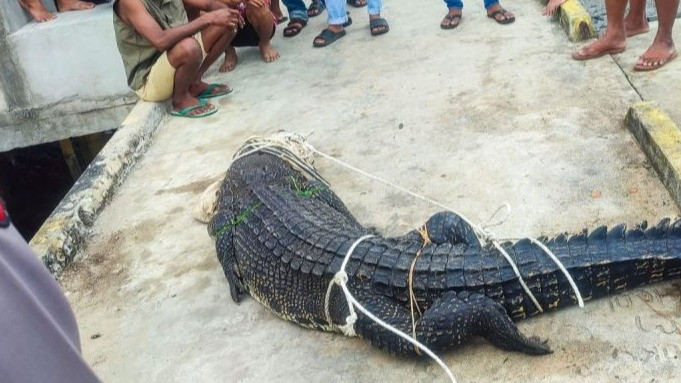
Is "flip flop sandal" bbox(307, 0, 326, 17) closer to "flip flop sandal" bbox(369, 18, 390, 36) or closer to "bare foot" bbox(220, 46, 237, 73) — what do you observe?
"flip flop sandal" bbox(369, 18, 390, 36)

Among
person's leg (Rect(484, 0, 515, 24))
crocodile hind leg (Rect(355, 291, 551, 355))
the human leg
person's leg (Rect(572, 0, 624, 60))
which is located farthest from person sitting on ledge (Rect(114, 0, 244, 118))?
crocodile hind leg (Rect(355, 291, 551, 355))

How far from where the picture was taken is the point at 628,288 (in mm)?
2543

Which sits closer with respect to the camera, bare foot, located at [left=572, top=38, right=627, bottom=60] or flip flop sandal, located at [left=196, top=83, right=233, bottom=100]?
bare foot, located at [left=572, top=38, right=627, bottom=60]

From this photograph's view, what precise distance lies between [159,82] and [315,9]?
8.10 ft

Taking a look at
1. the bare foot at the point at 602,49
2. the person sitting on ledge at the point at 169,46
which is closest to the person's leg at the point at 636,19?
the bare foot at the point at 602,49

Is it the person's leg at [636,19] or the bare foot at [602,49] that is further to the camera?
the person's leg at [636,19]

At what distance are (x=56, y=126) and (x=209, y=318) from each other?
3.84 metres

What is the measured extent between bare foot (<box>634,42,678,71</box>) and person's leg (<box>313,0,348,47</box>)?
8.69 ft

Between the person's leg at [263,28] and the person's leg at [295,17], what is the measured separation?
455 mm

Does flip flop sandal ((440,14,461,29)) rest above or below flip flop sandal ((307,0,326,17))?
above

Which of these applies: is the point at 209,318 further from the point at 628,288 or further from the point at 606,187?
the point at 606,187

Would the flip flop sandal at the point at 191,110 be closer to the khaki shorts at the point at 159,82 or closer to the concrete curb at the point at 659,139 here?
the khaki shorts at the point at 159,82

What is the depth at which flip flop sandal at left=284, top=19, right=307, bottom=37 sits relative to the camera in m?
6.54

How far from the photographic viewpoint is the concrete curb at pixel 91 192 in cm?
359
